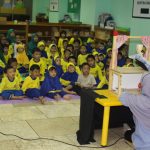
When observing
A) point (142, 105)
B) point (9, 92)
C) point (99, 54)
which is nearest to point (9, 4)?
point (99, 54)

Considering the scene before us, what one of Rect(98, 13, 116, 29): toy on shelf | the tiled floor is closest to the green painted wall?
Rect(98, 13, 116, 29): toy on shelf

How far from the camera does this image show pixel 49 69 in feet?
18.9

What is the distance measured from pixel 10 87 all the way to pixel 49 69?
2.46ft

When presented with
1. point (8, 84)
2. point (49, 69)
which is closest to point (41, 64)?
point (49, 69)

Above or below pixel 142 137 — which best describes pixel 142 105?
above

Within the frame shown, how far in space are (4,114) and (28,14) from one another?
9.56 meters

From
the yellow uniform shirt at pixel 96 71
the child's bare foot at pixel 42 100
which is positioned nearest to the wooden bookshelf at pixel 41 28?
the yellow uniform shirt at pixel 96 71

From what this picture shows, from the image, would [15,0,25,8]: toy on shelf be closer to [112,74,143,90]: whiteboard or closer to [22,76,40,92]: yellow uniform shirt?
[22,76,40,92]: yellow uniform shirt

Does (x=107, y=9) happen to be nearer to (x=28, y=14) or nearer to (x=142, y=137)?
(x=28, y=14)

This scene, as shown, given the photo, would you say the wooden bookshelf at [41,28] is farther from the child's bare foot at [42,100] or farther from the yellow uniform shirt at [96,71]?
the child's bare foot at [42,100]

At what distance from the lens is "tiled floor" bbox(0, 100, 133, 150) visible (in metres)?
3.64

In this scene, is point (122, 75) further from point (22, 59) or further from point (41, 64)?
point (22, 59)

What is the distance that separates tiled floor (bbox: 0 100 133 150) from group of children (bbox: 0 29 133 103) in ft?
1.38

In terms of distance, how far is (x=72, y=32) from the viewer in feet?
32.8
